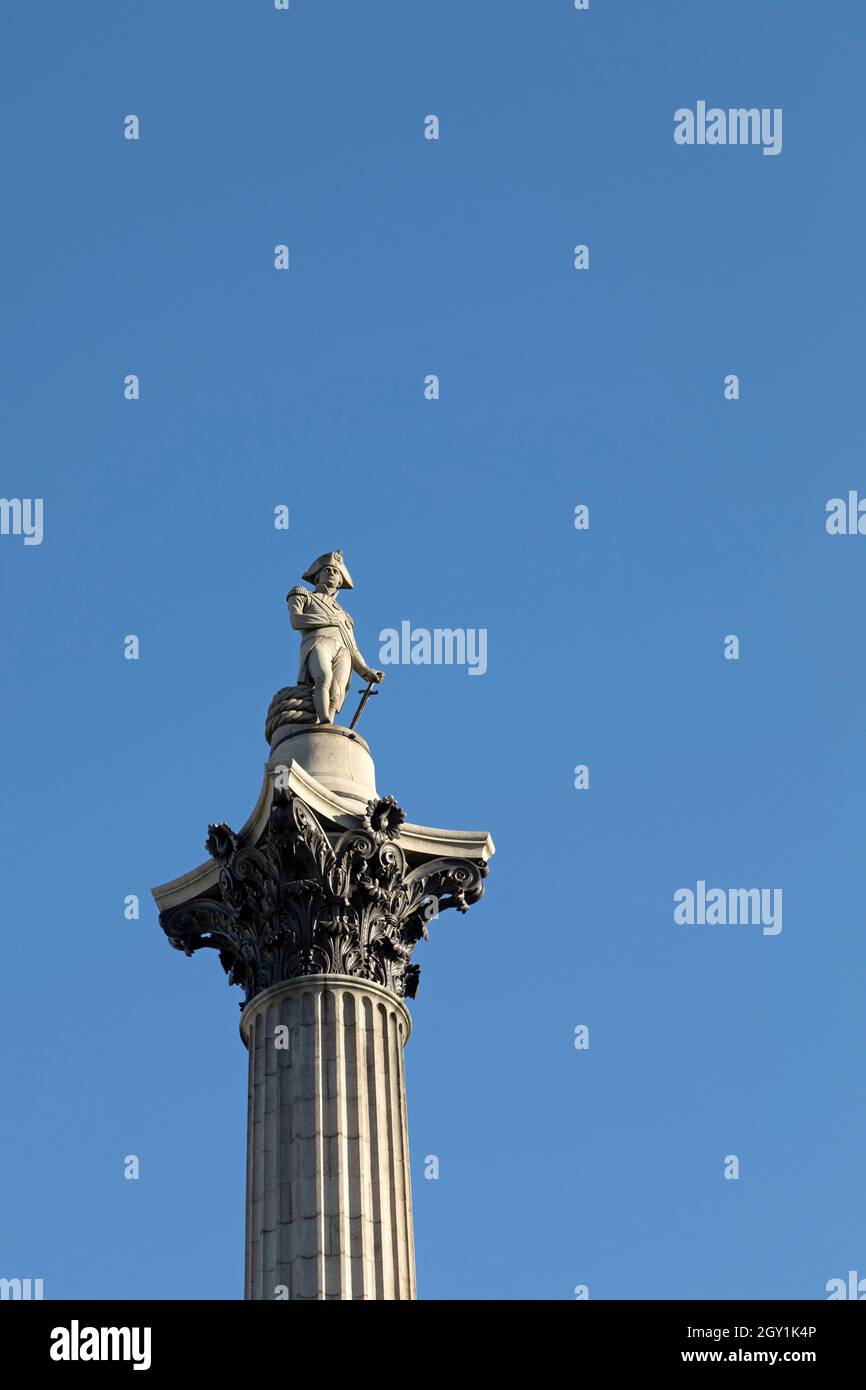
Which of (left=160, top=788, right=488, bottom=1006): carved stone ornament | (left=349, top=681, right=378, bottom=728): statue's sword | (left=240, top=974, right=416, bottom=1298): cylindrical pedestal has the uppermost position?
(left=349, top=681, right=378, bottom=728): statue's sword

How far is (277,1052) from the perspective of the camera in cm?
3775

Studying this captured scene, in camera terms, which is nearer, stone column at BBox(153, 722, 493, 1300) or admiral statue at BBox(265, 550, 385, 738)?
stone column at BBox(153, 722, 493, 1300)

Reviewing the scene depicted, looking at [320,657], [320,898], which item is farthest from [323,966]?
[320,657]

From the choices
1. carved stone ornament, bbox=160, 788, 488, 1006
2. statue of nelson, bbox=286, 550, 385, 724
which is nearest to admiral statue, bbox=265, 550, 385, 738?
statue of nelson, bbox=286, 550, 385, 724

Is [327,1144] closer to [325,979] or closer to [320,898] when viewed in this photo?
[325,979]

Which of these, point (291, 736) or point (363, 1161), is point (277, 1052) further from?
point (291, 736)

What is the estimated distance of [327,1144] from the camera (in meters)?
36.5

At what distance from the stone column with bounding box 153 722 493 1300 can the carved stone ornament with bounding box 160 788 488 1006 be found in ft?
0.07

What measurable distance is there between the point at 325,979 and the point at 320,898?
1.27m

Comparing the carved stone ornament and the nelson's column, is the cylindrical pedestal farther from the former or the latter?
the carved stone ornament

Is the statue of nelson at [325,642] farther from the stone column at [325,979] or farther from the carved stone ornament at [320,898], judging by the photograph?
the carved stone ornament at [320,898]

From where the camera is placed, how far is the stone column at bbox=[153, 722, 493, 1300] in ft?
118
